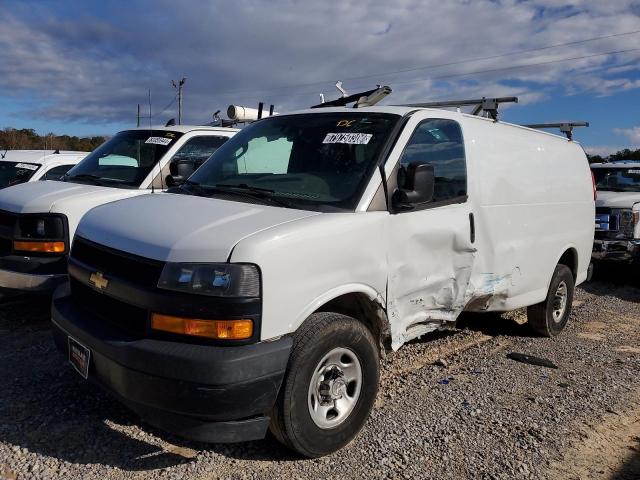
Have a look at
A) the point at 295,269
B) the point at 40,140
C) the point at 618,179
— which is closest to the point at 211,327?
the point at 295,269

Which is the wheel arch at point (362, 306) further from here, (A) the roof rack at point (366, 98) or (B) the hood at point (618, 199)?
(B) the hood at point (618, 199)

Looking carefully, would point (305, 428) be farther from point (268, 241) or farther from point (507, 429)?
point (507, 429)

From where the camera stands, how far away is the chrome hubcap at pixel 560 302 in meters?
6.17

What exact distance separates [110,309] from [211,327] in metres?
0.81

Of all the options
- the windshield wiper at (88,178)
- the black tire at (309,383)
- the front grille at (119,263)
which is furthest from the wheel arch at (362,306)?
the windshield wiper at (88,178)

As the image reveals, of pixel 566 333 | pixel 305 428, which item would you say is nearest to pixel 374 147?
pixel 305 428

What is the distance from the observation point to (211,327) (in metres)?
2.85

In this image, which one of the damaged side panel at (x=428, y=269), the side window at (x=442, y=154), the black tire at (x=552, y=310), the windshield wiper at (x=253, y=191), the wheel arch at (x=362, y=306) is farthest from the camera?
the black tire at (x=552, y=310)

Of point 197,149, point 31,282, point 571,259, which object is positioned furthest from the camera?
point 197,149

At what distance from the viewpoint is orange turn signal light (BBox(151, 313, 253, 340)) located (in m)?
2.84

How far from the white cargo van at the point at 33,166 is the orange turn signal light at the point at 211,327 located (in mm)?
7305

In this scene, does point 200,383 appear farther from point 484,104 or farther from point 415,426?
point 484,104

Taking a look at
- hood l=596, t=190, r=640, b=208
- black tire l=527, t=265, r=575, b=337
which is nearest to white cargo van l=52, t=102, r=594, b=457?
black tire l=527, t=265, r=575, b=337

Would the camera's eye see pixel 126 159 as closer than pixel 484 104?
No
